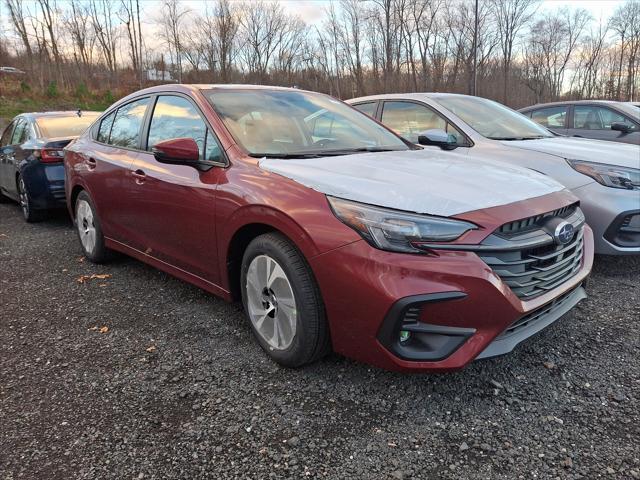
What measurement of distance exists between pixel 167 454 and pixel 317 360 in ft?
2.84

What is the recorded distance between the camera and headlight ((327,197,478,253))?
2107mm

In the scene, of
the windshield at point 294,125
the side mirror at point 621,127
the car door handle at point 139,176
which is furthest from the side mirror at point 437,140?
the side mirror at point 621,127

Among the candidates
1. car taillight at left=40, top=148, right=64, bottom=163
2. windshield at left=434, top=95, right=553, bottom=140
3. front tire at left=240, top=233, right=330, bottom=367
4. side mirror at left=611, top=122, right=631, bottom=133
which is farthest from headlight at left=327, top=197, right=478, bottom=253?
side mirror at left=611, top=122, right=631, bottom=133

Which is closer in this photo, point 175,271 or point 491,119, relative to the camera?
point 175,271

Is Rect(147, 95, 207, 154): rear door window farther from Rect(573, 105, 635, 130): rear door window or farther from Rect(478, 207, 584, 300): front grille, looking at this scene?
Rect(573, 105, 635, 130): rear door window

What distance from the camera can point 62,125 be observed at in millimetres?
6504

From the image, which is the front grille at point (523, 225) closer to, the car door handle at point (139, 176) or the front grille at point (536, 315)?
the front grille at point (536, 315)

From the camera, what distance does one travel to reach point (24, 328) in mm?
3244

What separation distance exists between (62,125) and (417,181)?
5.80m

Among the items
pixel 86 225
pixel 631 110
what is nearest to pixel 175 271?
pixel 86 225

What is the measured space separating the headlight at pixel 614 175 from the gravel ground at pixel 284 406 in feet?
3.53

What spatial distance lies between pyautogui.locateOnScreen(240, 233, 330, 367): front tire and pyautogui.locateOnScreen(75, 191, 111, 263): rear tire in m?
2.17

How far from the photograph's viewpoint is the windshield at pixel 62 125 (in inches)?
247

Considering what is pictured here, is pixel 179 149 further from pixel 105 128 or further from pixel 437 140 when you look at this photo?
pixel 437 140
